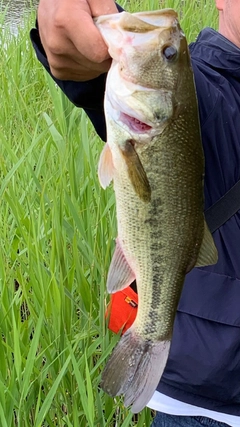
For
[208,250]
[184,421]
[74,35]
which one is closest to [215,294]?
[208,250]

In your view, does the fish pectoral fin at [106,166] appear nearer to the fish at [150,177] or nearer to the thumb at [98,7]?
the fish at [150,177]

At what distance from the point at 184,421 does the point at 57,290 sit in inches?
16.2

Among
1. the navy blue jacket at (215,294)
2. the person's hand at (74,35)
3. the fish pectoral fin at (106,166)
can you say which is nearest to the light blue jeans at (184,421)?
the navy blue jacket at (215,294)

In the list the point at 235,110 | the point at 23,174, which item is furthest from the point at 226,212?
the point at 23,174

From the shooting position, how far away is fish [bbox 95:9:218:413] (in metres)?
0.88

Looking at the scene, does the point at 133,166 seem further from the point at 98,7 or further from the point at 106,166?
the point at 98,7

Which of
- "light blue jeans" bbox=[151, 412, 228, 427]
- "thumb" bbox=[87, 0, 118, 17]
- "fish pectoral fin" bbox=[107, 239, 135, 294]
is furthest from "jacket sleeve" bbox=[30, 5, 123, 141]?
"light blue jeans" bbox=[151, 412, 228, 427]

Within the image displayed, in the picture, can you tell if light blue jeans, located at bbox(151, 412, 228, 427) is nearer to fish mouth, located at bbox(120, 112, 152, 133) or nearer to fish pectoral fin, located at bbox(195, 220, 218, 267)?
fish pectoral fin, located at bbox(195, 220, 218, 267)

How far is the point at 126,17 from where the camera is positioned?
83 cm

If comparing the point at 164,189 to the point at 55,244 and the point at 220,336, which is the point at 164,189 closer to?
the point at 220,336

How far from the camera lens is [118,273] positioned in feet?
3.31

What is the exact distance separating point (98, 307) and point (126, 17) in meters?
0.89

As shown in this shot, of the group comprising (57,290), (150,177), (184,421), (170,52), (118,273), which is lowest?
(184,421)

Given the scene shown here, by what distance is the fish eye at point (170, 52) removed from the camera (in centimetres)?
88
